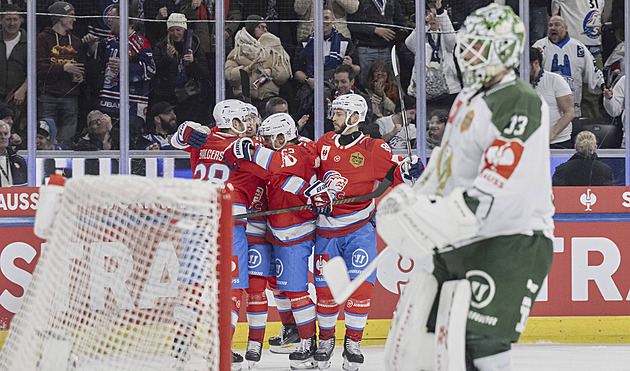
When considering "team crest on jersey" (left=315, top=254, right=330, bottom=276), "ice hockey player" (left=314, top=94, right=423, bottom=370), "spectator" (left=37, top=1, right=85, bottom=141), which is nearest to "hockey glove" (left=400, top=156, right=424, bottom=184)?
"ice hockey player" (left=314, top=94, right=423, bottom=370)

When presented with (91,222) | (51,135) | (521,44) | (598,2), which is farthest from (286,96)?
(521,44)

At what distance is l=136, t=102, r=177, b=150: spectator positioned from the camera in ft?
18.3

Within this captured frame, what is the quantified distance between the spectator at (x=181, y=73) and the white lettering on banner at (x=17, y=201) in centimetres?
103

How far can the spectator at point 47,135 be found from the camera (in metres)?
5.46

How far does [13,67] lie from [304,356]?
7.80 ft

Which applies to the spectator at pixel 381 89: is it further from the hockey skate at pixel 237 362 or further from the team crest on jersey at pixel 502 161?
the team crest on jersey at pixel 502 161

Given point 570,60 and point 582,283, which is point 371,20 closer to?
point 570,60

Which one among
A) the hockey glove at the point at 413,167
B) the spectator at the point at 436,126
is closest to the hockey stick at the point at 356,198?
the hockey glove at the point at 413,167

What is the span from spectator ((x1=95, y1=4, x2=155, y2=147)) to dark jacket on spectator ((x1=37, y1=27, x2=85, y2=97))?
6.7 inches

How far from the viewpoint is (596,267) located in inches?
211

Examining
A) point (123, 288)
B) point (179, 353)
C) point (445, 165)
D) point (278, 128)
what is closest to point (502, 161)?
point (445, 165)

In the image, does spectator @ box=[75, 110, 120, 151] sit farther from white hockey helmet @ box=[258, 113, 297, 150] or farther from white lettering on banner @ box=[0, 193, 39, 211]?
white hockey helmet @ box=[258, 113, 297, 150]

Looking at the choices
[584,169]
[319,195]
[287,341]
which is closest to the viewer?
[319,195]

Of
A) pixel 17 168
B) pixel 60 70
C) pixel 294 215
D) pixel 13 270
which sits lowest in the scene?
pixel 13 270
